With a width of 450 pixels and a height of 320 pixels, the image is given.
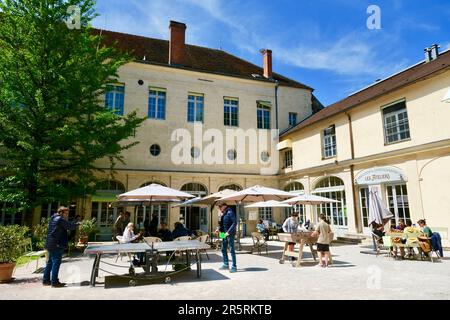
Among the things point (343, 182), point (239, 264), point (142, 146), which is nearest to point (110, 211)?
point (142, 146)

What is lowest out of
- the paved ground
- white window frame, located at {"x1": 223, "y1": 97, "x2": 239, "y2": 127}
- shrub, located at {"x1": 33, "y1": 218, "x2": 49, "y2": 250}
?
the paved ground

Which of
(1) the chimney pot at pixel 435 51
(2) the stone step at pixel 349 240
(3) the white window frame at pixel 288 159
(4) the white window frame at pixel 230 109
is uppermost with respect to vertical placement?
(1) the chimney pot at pixel 435 51

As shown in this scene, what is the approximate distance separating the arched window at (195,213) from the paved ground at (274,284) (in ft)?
36.1

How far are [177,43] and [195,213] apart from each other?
1207cm

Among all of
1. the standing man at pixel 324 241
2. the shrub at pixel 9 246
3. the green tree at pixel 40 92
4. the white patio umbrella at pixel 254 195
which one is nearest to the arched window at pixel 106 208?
the green tree at pixel 40 92

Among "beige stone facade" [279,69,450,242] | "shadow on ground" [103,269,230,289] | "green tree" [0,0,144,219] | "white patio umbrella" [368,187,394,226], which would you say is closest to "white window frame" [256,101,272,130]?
"beige stone facade" [279,69,450,242]

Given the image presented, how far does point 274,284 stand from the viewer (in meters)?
6.21

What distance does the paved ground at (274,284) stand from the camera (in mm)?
5348

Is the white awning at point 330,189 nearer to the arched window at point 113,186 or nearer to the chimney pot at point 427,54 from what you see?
the chimney pot at point 427,54

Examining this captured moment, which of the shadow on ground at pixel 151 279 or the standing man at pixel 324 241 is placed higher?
the standing man at pixel 324 241

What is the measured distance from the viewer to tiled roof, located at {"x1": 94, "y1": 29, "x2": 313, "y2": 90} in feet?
69.0

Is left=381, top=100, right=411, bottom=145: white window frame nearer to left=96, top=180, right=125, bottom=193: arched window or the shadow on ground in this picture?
the shadow on ground

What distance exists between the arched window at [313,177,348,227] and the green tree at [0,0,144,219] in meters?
12.6
